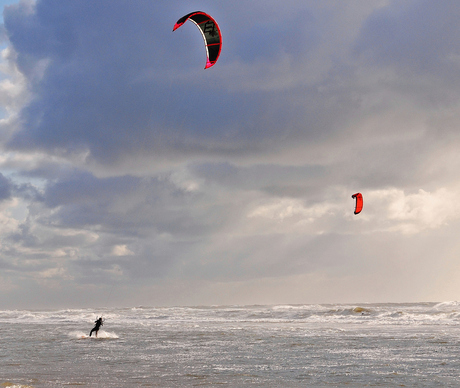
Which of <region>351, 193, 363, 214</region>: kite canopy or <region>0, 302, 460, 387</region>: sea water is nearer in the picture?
<region>0, 302, 460, 387</region>: sea water

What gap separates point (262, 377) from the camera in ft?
36.1

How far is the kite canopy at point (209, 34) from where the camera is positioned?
18.0 m

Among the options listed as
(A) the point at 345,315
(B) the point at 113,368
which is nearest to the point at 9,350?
(B) the point at 113,368

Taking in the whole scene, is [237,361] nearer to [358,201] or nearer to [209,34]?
[209,34]

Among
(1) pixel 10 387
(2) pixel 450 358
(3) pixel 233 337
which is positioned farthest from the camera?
(3) pixel 233 337

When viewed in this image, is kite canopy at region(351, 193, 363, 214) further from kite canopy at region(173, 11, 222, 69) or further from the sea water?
kite canopy at region(173, 11, 222, 69)

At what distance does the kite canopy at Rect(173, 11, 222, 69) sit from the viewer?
1797cm

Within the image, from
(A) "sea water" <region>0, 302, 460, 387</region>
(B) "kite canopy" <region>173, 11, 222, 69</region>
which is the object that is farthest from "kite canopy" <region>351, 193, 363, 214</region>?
(B) "kite canopy" <region>173, 11, 222, 69</region>

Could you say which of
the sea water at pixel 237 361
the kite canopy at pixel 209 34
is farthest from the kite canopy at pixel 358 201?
the kite canopy at pixel 209 34

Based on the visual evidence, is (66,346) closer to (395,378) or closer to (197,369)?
(197,369)

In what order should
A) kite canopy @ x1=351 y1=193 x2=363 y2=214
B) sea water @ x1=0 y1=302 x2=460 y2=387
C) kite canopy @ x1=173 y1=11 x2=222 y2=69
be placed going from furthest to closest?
kite canopy @ x1=351 y1=193 x2=363 y2=214 → kite canopy @ x1=173 y1=11 x2=222 y2=69 → sea water @ x1=0 y1=302 x2=460 y2=387

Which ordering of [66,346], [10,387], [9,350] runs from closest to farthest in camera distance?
[10,387]
[9,350]
[66,346]

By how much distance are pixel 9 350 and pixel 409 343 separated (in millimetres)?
14103

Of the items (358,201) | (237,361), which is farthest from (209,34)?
(358,201)
